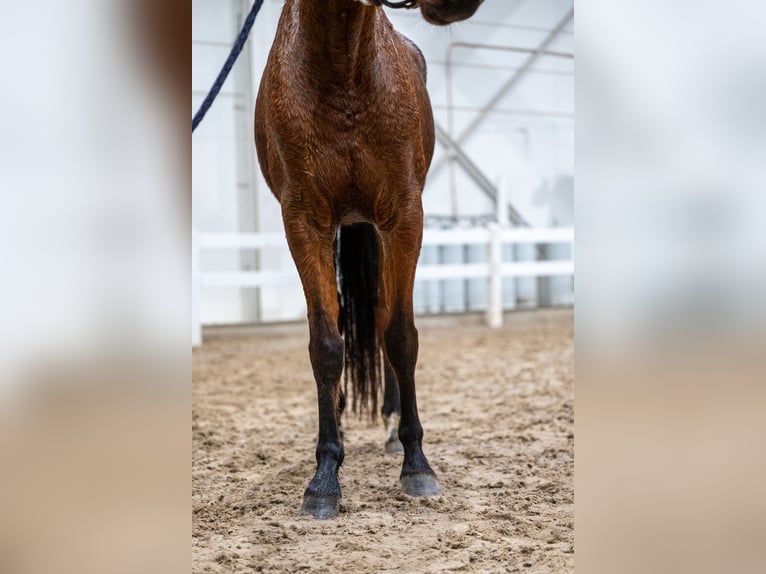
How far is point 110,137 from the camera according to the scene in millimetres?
1131

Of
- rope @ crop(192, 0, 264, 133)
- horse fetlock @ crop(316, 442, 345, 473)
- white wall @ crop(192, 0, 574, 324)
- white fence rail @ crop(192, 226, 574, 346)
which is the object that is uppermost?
white wall @ crop(192, 0, 574, 324)

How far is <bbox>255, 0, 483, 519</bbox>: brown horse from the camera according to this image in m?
2.31

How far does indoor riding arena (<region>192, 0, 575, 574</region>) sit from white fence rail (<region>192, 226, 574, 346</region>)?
0.02m

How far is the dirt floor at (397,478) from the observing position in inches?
77.9

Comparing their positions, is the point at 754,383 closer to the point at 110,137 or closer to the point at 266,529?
the point at 110,137

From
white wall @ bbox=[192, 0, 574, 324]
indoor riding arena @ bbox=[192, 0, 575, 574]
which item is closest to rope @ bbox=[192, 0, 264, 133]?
indoor riding arena @ bbox=[192, 0, 575, 574]

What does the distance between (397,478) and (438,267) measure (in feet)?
18.9

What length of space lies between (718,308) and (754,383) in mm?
134

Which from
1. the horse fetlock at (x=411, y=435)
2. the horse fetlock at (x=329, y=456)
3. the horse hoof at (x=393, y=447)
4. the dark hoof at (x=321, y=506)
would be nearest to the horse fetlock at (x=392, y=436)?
the horse hoof at (x=393, y=447)

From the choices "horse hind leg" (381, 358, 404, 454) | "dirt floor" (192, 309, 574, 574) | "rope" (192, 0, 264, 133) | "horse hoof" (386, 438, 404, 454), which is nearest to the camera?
"dirt floor" (192, 309, 574, 574)

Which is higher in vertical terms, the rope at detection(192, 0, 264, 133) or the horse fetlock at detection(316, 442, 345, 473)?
the rope at detection(192, 0, 264, 133)

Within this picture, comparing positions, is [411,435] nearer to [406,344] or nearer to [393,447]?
[406,344]

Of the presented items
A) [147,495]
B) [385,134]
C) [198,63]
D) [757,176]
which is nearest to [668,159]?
[757,176]

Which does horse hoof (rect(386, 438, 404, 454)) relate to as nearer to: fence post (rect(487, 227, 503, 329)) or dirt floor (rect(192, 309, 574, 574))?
dirt floor (rect(192, 309, 574, 574))
